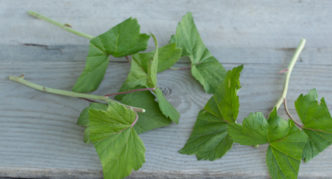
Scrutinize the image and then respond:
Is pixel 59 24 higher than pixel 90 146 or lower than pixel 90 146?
higher

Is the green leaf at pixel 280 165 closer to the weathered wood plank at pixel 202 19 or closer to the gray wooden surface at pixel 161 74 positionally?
the gray wooden surface at pixel 161 74

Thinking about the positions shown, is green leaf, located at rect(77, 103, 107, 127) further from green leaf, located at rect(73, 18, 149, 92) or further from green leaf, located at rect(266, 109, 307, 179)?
green leaf, located at rect(266, 109, 307, 179)

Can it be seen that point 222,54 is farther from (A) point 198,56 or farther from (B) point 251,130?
(B) point 251,130

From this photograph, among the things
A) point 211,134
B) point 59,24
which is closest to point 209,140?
point 211,134

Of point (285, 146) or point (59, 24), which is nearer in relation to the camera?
point (285, 146)

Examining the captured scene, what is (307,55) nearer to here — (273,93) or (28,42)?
(273,93)

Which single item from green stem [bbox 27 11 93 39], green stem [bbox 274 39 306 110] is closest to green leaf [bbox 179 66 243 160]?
green stem [bbox 274 39 306 110]
